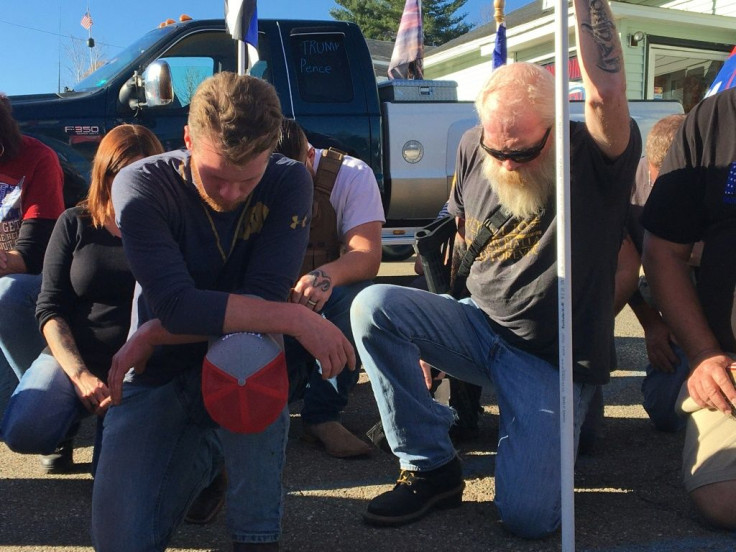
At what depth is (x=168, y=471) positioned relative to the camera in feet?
7.77

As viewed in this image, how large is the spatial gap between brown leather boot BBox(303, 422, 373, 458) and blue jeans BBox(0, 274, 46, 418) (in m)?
1.23

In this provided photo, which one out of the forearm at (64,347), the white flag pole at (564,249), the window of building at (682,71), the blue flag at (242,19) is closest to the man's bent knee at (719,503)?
the white flag pole at (564,249)

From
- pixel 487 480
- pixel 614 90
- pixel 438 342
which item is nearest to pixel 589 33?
pixel 614 90

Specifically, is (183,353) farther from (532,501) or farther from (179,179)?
(532,501)

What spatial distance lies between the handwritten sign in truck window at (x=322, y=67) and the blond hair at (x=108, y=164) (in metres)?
3.34

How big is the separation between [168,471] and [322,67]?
15.1ft

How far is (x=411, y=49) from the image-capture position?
8.38 meters

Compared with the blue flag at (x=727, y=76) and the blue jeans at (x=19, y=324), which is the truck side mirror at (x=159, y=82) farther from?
the blue flag at (x=727, y=76)

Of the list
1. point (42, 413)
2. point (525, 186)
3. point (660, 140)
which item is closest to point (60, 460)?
point (42, 413)

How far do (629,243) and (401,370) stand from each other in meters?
1.34

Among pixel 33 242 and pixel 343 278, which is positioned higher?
pixel 33 242

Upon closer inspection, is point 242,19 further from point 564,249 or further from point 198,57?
point 564,249

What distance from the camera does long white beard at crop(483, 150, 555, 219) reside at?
8.72 feet

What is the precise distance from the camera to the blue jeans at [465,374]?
2.55 metres
